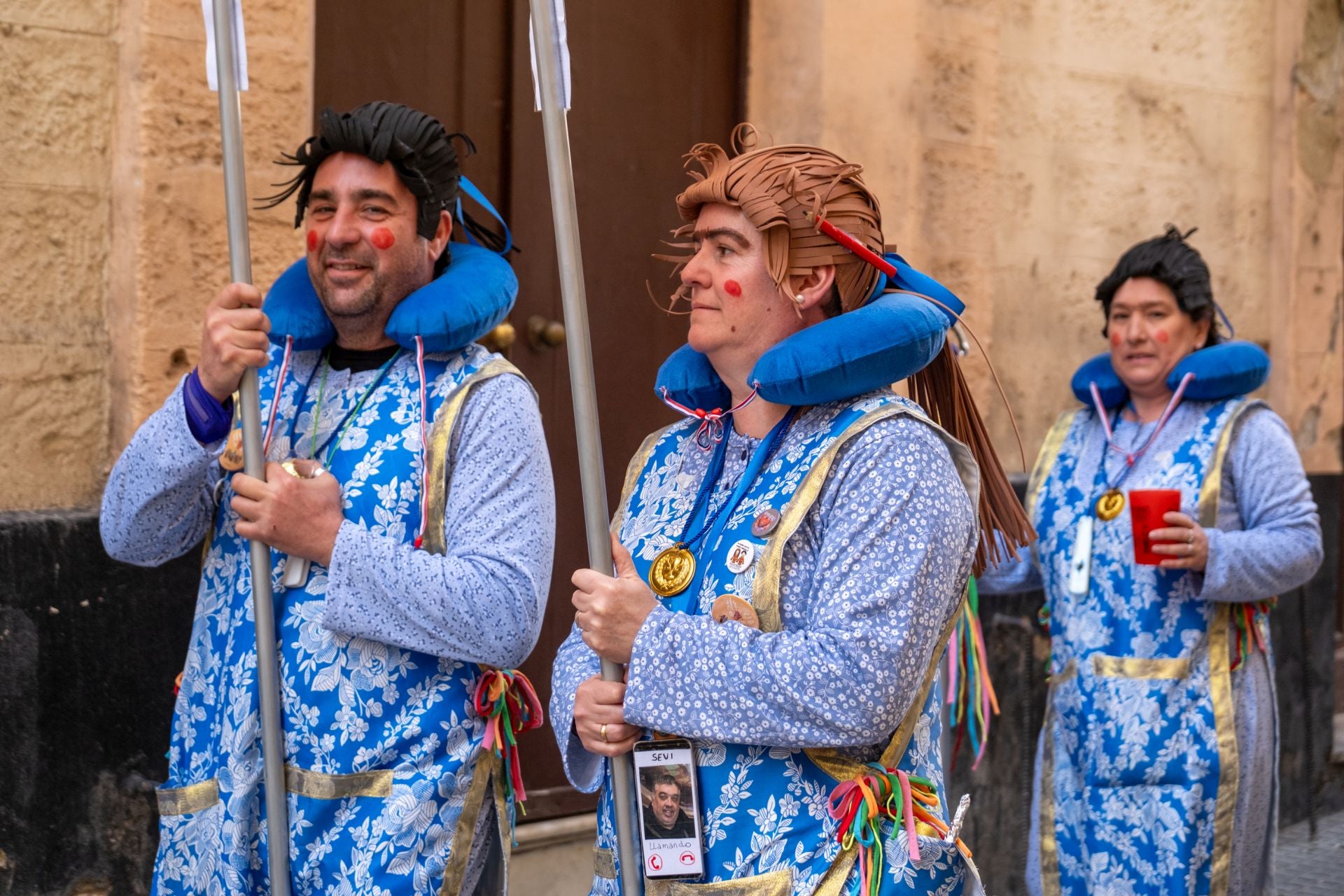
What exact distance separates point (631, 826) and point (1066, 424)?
104 inches

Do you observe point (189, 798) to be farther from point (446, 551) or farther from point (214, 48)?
point (214, 48)

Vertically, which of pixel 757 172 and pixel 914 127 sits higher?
pixel 914 127

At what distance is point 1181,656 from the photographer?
4012mm

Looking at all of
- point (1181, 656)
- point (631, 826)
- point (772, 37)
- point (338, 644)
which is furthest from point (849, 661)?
point (772, 37)

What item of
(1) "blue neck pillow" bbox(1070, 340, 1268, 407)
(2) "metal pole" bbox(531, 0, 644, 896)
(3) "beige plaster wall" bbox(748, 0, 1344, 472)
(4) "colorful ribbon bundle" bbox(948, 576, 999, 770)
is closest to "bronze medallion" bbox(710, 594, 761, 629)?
(2) "metal pole" bbox(531, 0, 644, 896)

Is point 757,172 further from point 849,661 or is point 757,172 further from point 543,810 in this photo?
point 543,810

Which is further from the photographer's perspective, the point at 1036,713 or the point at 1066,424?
the point at 1036,713

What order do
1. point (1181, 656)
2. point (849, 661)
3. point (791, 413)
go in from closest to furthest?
point (849, 661) < point (791, 413) < point (1181, 656)

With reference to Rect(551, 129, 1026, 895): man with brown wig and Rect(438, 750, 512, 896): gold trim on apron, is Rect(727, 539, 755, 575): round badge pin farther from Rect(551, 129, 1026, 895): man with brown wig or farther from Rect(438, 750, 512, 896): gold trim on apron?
Rect(438, 750, 512, 896): gold trim on apron

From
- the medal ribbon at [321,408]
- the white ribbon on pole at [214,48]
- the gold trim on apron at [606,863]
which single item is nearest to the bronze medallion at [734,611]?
the gold trim on apron at [606,863]

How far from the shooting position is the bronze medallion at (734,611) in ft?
7.24

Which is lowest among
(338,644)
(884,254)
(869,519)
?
(338,644)

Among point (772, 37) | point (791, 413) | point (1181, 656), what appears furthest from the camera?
point (772, 37)

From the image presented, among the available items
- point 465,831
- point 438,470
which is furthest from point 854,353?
point 465,831
